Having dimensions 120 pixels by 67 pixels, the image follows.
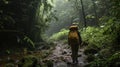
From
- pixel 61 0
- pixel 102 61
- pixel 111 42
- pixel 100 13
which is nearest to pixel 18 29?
pixel 111 42

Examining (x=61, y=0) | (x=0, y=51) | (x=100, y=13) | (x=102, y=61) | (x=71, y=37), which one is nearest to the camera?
(x=102, y=61)

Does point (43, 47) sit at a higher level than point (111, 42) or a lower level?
lower

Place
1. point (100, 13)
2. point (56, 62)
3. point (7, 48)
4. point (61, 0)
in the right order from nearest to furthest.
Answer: point (56, 62) → point (7, 48) → point (100, 13) → point (61, 0)

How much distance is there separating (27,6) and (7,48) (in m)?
4.28

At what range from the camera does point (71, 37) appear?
32.8 ft

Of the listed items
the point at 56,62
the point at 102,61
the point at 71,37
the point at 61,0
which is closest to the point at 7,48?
the point at 56,62

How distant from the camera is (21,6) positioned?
57.8ft

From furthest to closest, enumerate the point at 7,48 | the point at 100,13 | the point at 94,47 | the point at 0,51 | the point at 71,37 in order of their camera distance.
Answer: the point at 100,13 → the point at 7,48 → the point at 0,51 → the point at 94,47 → the point at 71,37

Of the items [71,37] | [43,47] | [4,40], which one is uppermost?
[71,37]

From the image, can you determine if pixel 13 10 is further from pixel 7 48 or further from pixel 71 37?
pixel 71 37

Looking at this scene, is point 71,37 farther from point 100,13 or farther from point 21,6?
point 100,13

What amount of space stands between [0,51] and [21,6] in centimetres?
469

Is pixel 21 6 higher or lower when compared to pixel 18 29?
higher

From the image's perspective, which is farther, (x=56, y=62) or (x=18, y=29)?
(x=18, y=29)
